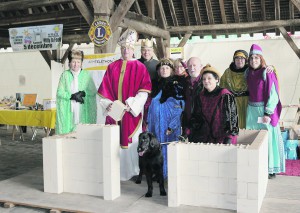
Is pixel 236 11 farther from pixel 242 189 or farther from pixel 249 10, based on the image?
pixel 242 189

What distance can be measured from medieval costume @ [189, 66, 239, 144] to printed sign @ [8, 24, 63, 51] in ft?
14.9

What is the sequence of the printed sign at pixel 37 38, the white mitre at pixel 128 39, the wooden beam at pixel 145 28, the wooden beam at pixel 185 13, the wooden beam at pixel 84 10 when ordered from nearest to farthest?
the white mitre at pixel 128 39, the wooden beam at pixel 84 10, the wooden beam at pixel 145 28, the printed sign at pixel 37 38, the wooden beam at pixel 185 13

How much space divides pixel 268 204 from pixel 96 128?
5.32 ft

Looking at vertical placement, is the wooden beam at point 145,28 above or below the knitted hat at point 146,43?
above

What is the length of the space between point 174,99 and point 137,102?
0.38 m

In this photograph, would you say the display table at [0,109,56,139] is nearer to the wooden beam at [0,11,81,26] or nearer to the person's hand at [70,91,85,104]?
the wooden beam at [0,11,81,26]

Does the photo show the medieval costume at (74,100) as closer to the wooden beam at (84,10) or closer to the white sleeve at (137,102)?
the white sleeve at (137,102)

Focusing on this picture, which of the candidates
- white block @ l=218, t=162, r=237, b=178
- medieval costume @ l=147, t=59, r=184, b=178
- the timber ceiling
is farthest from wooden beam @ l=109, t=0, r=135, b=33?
white block @ l=218, t=162, r=237, b=178

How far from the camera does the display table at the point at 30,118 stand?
7371 mm

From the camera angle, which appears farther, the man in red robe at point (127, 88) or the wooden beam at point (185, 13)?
the wooden beam at point (185, 13)

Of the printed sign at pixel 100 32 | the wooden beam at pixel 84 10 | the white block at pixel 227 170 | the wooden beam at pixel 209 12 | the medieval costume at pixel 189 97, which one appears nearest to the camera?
the white block at pixel 227 170

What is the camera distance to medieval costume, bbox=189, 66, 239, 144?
330cm

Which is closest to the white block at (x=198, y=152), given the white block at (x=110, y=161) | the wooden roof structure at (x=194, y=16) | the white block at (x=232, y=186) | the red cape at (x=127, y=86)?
the white block at (x=232, y=186)

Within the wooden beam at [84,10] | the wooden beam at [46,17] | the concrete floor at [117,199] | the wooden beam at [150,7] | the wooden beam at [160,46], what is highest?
the wooden beam at [150,7]
